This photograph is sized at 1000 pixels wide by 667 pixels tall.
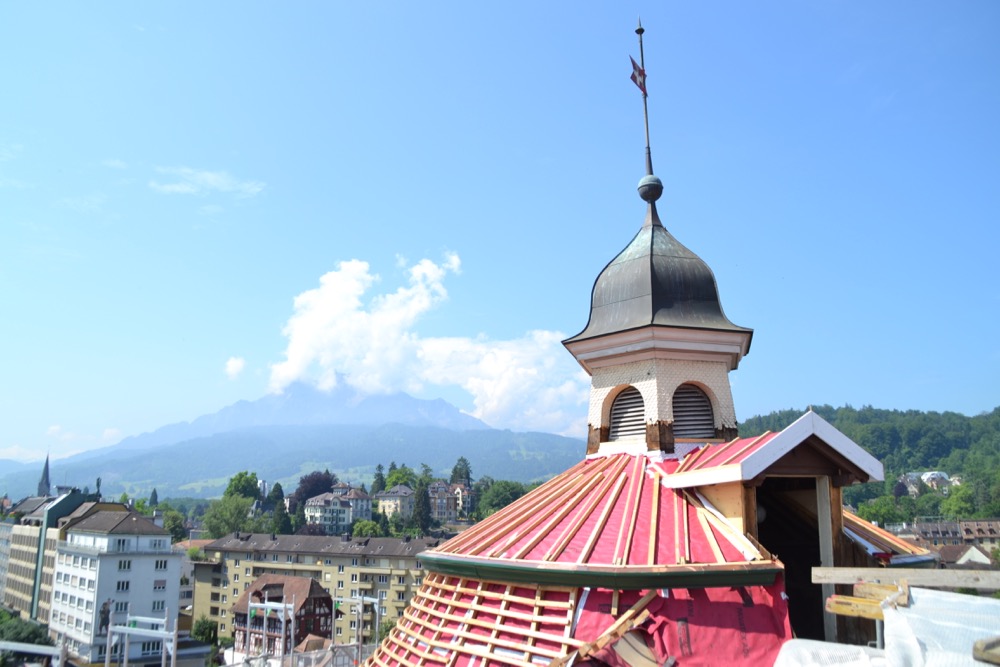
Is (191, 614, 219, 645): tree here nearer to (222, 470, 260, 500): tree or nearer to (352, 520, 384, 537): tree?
(352, 520, 384, 537): tree

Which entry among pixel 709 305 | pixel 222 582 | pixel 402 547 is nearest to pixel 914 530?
pixel 402 547

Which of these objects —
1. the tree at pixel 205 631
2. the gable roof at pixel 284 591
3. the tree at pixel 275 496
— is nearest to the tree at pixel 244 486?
the tree at pixel 275 496

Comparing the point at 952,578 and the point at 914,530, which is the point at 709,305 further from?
the point at 914,530

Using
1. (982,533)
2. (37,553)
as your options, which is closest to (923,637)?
(37,553)

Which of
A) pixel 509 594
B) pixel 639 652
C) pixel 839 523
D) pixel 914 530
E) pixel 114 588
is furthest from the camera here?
pixel 914 530

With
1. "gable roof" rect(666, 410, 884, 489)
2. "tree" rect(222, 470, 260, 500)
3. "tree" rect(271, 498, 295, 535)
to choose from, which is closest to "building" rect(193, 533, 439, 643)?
"tree" rect(271, 498, 295, 535)

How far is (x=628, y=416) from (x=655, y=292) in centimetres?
289

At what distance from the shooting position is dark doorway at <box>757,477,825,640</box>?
562 inches

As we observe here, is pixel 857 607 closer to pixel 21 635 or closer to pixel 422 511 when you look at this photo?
pixel 21 635

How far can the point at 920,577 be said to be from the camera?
8.40m

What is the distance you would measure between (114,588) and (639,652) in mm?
69063

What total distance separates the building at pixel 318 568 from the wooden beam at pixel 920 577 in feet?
256

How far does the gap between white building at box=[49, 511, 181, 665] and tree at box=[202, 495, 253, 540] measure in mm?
68292

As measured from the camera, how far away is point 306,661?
3116 cm
